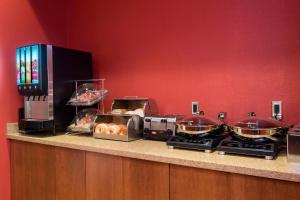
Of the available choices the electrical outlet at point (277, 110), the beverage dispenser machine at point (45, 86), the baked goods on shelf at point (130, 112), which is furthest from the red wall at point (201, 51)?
the beverage dispenser machine at point (45, 86)

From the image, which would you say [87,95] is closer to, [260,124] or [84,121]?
[84,121]

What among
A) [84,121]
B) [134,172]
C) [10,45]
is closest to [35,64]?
[10,45]

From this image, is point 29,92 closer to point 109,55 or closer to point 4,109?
point 4,109

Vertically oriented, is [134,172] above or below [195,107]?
below

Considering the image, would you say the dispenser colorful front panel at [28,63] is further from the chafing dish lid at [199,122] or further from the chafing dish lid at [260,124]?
the chafing dish lid at [260,124]

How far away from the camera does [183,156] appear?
4.55 feet

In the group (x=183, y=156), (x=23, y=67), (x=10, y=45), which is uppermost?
(x=10, y=45)

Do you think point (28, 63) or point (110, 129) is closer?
point (110, 129)

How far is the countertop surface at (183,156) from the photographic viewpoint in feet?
3.72

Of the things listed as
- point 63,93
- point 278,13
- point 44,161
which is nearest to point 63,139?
point 44,161

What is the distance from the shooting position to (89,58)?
2531 millimetres

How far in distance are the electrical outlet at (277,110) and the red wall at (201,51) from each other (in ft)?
0.09

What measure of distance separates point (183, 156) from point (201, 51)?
0.90m

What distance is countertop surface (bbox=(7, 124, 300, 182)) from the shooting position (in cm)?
113
